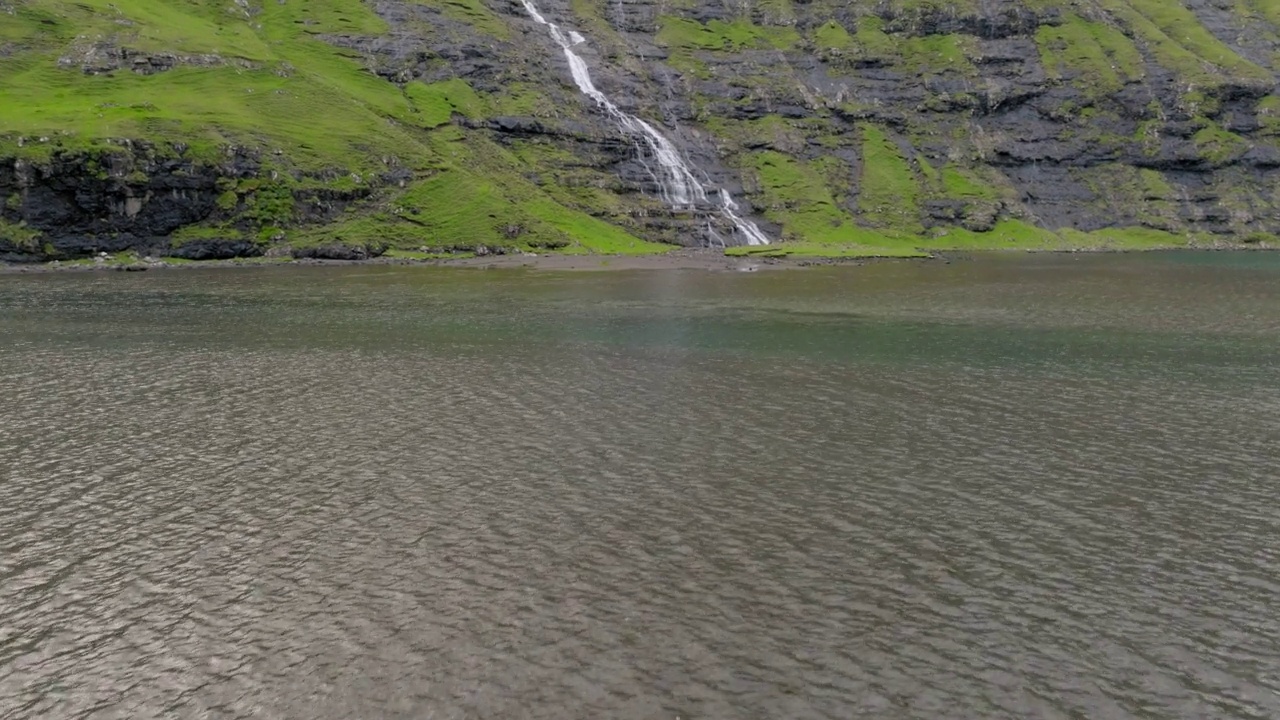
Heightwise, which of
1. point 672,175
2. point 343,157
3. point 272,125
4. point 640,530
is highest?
point 272,125

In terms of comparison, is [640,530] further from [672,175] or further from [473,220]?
[672,175]

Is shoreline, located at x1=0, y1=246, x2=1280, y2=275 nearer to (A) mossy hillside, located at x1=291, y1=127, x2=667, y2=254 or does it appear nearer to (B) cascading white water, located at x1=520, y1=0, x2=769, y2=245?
(A) mossy hillside, located at x1=291, y1=127, x2=667, y2=254

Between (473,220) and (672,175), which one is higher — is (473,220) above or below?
below

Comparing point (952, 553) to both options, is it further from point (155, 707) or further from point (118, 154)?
point (118, 154)

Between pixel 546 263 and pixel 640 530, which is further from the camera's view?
pixel 546 263

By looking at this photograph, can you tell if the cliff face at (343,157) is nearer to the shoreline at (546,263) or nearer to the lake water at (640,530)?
the shoreline at (546,263)

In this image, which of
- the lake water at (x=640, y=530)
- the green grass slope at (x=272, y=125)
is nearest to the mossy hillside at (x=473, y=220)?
the green grass slope at (x=272, y=125)

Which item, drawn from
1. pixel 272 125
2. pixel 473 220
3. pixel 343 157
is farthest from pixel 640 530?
pixel 272 125

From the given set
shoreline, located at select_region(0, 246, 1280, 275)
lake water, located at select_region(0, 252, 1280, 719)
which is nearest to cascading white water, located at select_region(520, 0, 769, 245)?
shoreline, located at select_region(0, 246, 1280, 275)
